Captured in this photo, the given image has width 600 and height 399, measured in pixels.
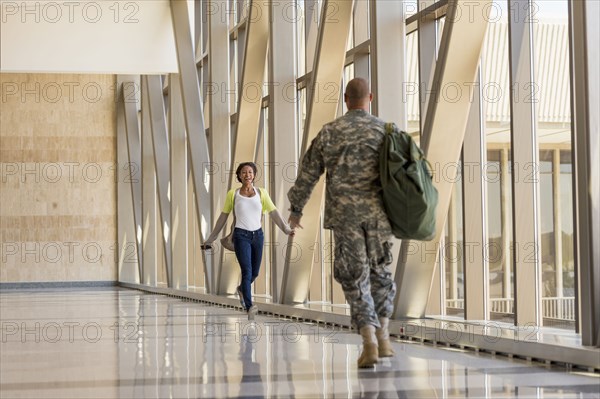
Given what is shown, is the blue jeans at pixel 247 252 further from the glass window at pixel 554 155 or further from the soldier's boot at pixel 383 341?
the soldier's boot at pixel 383 341

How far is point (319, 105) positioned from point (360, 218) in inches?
222

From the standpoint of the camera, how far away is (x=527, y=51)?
830 centimetres

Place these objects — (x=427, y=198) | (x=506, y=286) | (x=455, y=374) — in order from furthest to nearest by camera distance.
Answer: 1. (x=506, y=286)
2. (x=427, y=198)
3. (x=455, y=374)

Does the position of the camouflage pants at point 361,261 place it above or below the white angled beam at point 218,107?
below

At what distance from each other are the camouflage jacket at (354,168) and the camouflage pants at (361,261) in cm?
8

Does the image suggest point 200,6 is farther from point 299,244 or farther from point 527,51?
point 527,51

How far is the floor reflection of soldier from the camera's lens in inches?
201

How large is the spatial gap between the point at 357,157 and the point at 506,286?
3.22 metres

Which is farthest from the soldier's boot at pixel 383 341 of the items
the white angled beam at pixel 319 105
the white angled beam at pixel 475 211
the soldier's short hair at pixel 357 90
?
the white angled beam at pixel 319 105

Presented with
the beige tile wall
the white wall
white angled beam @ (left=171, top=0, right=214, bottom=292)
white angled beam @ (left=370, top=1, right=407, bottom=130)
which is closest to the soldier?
white angled beam @ (left=370, top=1, right=407, bottom=130)

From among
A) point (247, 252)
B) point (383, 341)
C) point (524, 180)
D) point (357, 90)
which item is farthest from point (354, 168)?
point (247, 252)

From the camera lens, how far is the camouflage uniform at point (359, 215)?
250 inches

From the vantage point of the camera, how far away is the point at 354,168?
6.39 m

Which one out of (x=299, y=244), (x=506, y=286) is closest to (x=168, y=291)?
(x=299, y=244)
